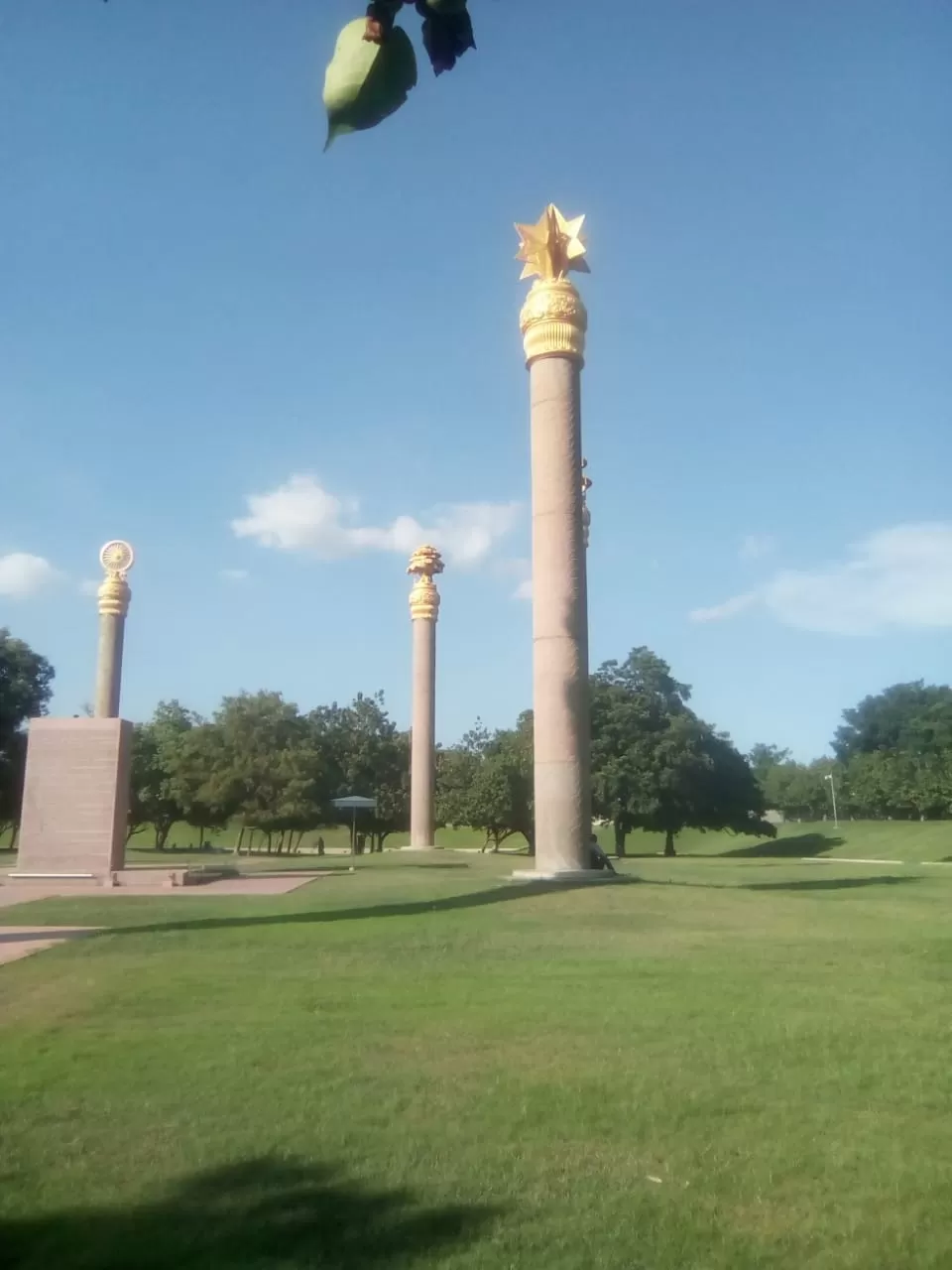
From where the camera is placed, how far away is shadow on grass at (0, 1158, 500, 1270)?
3971mm

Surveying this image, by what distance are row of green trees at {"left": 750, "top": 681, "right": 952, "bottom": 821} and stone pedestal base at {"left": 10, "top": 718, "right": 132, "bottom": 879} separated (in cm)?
4580

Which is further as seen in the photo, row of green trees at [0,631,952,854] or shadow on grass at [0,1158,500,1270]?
row of green trees at [0,631,952,854]

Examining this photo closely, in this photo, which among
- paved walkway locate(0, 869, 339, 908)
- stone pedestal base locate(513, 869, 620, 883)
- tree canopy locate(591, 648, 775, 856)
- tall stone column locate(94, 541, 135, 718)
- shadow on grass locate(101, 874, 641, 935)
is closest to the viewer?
shadow on grass locate(101, 874, 641, 935)

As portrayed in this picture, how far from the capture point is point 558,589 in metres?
20.7

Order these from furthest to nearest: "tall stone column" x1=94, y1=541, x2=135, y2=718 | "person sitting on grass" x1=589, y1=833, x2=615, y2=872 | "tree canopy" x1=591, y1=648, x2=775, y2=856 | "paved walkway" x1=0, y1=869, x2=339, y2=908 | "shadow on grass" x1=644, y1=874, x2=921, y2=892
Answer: "tree canopy" x1=591, y1=648, x2=775, y2=856
"tall stone column" x1=94, y1=541, x2=135, y2=718
"person sitting on grass" x1=589, y1=833, x2=615, y2=872
"shadow on grass" x1=644, y1=874, x2=921, y2=892
"paved walkway" x1=0, y1=869, x2=339, y2=908

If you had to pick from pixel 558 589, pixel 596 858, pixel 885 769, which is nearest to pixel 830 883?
pixel 596 858

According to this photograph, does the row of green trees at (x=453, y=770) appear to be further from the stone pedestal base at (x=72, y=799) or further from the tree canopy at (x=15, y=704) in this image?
the stone pedestal base at (x=72, y=799)

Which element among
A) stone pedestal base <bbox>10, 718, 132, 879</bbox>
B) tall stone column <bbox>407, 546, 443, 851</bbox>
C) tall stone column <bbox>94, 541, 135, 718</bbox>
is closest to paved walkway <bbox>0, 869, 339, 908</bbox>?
stone pedestal base <bbox>10, 718, 132, 879</bbox>

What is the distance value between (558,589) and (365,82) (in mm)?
19178

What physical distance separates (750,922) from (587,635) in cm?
776

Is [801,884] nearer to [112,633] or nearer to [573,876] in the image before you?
[573,876]

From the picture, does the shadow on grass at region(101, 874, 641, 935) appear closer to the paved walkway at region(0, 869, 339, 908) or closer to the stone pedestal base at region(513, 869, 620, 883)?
the stone pedestal base at region(513, 869, 620, 883)

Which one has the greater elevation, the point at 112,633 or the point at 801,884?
the point at 112,633

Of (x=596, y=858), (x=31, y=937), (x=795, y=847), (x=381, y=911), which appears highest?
(x=795, y=847)
